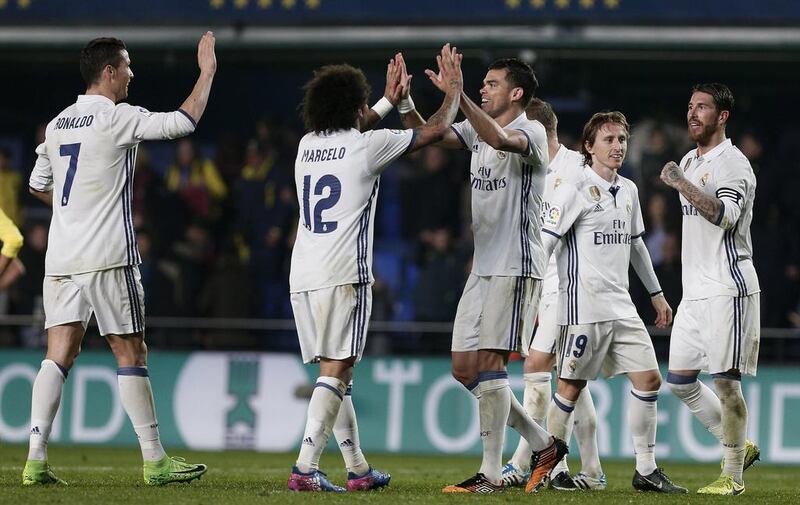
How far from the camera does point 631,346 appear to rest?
879 centimetres

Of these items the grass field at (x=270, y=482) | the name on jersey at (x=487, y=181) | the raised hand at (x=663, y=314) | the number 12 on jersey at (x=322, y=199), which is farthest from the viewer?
the raised hand at (x=663, y=314)

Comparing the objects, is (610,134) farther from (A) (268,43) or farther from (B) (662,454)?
(A) (268,43)

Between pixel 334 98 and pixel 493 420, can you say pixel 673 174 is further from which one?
pixel 334 98

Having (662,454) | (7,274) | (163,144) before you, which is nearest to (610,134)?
(7,274)

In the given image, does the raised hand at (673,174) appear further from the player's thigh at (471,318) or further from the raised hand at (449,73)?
the raised hand at (449,73)

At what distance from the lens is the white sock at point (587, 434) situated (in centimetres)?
891

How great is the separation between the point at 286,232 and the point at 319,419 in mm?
8227

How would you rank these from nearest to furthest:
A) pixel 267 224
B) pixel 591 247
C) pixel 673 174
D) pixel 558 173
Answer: pixel 673 174 → pixel 591 247 → pixel 558 173 → pixel 267 224

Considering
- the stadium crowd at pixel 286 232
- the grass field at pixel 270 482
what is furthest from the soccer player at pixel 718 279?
the stadium crowd at pixel 286 232

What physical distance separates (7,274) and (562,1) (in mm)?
7768

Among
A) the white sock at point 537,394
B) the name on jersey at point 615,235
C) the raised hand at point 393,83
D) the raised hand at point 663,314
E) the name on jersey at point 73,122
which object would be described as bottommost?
the white sock at point 537,394

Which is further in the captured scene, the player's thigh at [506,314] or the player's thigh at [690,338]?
the player's thigh at [690,338]

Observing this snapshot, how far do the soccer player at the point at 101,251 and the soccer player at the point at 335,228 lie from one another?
2.39ft

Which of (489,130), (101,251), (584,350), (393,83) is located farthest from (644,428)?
(101,251)
